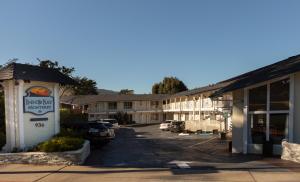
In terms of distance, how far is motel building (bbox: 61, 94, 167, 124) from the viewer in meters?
73.5

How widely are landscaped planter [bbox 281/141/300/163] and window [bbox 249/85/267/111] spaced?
2.62m

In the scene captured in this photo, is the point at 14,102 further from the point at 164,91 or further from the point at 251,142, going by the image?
the point at 164,91

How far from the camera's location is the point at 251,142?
1852 centimetres

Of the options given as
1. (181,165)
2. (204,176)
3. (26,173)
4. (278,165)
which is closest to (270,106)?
(278,165)

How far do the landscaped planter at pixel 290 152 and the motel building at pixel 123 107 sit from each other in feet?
190

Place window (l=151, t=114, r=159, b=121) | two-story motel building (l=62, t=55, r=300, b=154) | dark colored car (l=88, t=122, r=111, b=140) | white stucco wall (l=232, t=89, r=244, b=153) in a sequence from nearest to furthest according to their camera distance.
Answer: two-story motel building (l=62, t=55, r=300, b=154), white stucco wall (l=232, t=89, r=244, b=153), dark colored car (l=88, t=122, r=111, b=140), window (l=151, t=114, r=159, b=121)

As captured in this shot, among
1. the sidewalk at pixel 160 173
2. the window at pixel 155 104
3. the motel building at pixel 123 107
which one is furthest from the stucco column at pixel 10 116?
the window at pixel 155 104

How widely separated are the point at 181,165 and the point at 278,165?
148 inches

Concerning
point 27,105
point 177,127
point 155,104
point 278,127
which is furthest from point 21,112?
point 155,104

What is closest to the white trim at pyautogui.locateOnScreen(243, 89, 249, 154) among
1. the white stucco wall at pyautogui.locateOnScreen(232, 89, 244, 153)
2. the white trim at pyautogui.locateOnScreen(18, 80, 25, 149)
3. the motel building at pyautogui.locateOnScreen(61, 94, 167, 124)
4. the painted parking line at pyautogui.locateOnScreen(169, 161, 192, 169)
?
the white stucco wall at pyautogui.locateOnScreen(232, 89, 244, 153)

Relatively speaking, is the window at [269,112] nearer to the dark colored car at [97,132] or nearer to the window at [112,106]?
the dark colored car at [97,132]

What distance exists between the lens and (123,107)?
244ft

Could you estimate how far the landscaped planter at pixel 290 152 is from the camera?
14877mm

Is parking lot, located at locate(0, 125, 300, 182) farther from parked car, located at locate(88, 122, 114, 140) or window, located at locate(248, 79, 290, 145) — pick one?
parked car, located at locate(88, 122, 114, 140)
